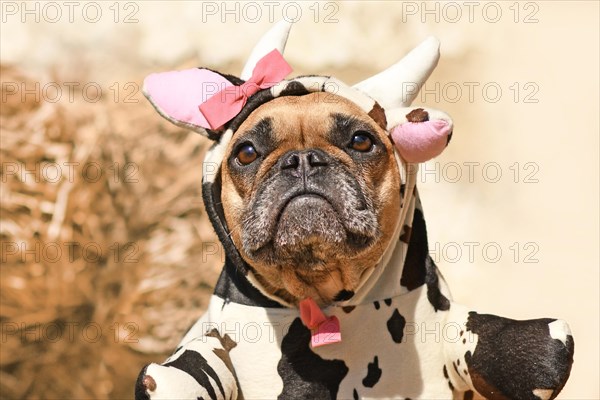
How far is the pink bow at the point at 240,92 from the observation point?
2027 millimetres

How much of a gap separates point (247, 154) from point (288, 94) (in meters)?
0.17

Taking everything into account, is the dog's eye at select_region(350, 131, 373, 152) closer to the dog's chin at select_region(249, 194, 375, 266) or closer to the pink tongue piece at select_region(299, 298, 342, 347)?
the dog's chin at select_region(249, 194, 375, 266)

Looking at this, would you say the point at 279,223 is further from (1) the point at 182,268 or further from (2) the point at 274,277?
(1) the point at 182,268

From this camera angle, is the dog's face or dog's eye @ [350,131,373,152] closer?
the dog's face

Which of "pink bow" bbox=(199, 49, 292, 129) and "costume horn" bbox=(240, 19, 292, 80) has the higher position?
"costume horn" bbox=(240, 19, 292, 80)

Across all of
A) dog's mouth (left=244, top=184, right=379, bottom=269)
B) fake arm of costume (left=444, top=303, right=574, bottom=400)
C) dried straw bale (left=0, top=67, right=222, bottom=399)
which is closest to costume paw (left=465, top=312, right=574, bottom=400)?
fake arm of costume (left=444, top=303, right=574, bottom=400)

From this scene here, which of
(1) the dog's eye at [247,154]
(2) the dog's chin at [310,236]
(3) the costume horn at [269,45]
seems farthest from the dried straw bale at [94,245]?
(2) the dog's chin at [310,236]

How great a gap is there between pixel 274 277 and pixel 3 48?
1868mm

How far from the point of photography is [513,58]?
344cm

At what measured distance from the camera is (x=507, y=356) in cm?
190

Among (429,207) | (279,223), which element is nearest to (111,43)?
(429,207)

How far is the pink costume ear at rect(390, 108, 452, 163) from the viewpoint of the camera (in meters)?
1.91

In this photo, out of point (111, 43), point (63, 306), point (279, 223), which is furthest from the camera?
point (111, 43)

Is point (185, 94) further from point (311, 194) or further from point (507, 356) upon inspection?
point (507, 356)
